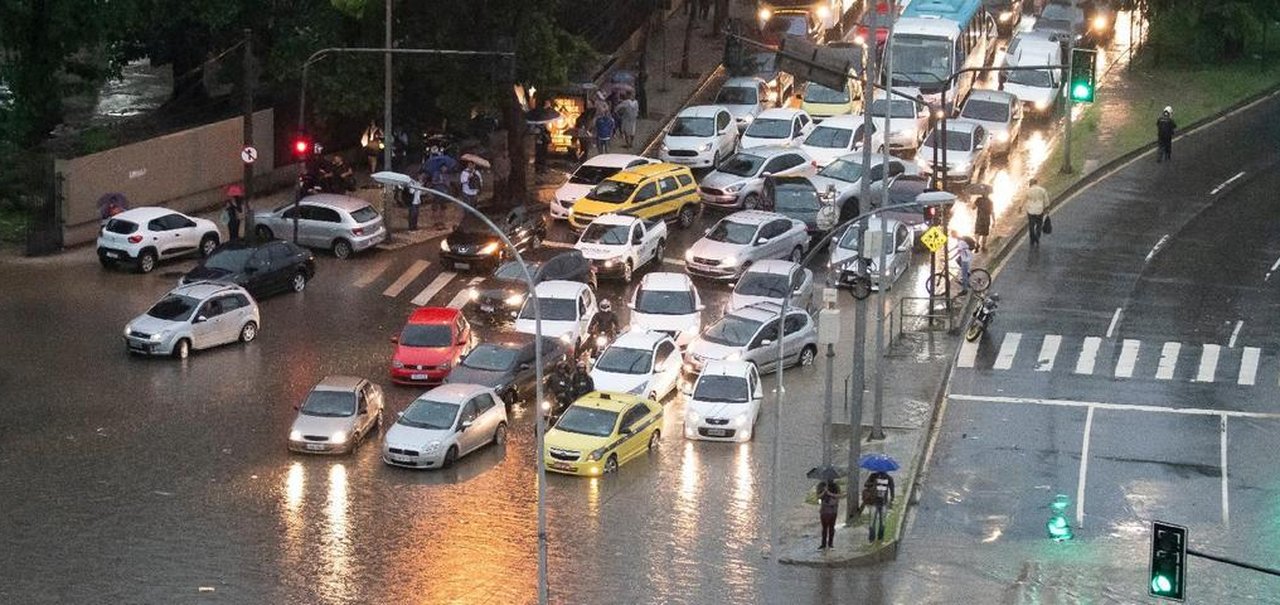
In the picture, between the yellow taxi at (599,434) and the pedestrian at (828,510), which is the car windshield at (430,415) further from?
the pedestrian at (828,510)

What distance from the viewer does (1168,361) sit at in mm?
51438

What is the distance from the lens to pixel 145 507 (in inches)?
1567

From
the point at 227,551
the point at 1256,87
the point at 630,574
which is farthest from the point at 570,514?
the point at 1256,87

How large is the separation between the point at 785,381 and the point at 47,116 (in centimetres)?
2599

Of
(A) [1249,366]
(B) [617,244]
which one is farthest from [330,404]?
(A) [1249,366]

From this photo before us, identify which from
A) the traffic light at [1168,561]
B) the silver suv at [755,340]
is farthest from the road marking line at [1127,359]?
the traffic light at [1168,561]

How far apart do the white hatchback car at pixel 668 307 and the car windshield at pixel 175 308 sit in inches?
378

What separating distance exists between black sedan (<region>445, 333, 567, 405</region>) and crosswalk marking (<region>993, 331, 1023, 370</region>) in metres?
10.1

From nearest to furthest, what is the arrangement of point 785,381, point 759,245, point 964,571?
point 964,571, point 785,381, point 759,245

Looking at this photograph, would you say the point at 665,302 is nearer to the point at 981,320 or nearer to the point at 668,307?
the point at 668,307

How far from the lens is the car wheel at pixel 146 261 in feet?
182

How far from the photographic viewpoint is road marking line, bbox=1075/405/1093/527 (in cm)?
4245

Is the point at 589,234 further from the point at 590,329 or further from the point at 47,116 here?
the point at 47,116

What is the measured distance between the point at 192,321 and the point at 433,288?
8.12 meters
